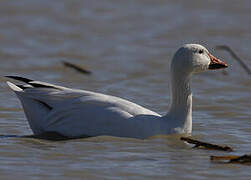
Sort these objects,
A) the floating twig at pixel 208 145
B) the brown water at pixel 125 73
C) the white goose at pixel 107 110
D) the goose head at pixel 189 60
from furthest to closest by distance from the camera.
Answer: the goose head at pixel 189 60 → the white goose at pixel 107 110 → the floating twig at pixel 208 145 → the brown water at pixel 125 73

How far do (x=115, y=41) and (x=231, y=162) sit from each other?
847 centimetres

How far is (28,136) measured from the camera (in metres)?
9.18

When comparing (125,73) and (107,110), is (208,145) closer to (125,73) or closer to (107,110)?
(107,110)

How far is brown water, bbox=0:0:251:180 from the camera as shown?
25.7 feet

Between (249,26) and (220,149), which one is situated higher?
(249,26)

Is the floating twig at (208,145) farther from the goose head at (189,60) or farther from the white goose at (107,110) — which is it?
the goose head at (189,60)

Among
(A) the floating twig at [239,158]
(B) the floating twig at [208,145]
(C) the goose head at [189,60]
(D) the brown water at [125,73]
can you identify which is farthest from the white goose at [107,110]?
(A) the floating twig at [239,158]

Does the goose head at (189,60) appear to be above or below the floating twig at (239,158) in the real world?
above

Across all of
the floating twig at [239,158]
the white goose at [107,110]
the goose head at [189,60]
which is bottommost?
the floating twig at [239,158]

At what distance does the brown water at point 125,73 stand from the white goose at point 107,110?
14 cm

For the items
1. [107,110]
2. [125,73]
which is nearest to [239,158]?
[107,110]

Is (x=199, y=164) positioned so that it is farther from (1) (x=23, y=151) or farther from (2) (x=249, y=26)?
(2) (x=249, y=26)

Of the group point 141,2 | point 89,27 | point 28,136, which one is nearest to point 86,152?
point 28,136

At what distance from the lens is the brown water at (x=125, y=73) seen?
25.7 feet
